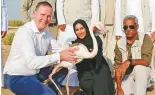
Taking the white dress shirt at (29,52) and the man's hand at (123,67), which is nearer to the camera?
the white dress shirt at (29,52)

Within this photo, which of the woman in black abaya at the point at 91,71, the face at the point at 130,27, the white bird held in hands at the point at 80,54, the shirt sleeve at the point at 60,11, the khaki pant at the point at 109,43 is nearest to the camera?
the white bird held in hands at the point at 80,54

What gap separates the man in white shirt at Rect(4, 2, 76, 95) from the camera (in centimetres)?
435

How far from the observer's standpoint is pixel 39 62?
4.23 meters

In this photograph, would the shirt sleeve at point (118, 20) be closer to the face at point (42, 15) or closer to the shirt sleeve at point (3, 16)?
the shirt sleeve at point (3, 16)

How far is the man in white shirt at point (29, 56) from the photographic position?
4.35 meters

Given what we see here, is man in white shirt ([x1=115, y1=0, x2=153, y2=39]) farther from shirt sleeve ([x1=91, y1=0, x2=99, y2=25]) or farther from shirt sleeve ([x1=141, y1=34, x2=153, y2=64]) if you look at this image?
shirt sleeve ([x1=141, y1=34, x2=153, y2=64])

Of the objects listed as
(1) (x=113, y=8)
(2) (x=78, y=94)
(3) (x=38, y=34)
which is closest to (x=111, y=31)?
(1) (x=113, y=8)

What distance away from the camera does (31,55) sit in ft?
14.1

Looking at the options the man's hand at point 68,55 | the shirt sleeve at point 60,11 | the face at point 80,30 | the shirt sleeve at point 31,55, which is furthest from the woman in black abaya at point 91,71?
the shirt sleeve at point 60,11

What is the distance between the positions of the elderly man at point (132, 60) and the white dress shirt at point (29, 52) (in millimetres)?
1132

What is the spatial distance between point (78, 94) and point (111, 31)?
73.2 inches

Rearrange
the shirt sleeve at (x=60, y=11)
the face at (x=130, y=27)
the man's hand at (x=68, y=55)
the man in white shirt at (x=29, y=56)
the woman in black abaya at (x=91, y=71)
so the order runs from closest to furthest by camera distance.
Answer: the man's hand at (x=68, y=55)
the man in white shirt at (x=29, y=56)
the woman in black abaya at (x=91, y=71)
the face at (x=130, y=27)
the shirt sleeve at (x=60, y=11)

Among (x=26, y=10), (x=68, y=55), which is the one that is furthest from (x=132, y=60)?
(x=26, y=10)

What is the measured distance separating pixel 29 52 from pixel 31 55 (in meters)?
0.04
